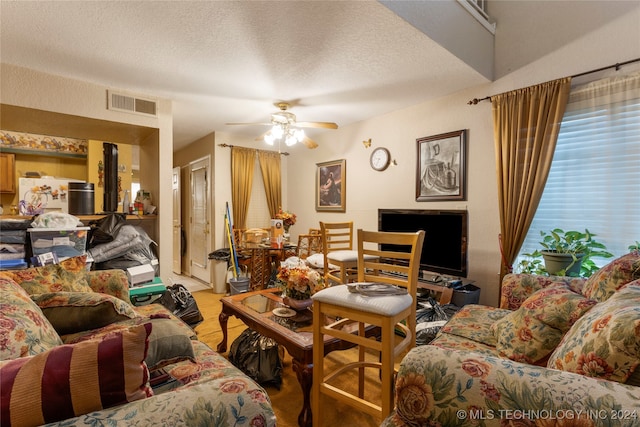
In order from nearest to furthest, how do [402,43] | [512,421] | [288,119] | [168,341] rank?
[512,421] → [168,341] → [402,43] → [288,119]

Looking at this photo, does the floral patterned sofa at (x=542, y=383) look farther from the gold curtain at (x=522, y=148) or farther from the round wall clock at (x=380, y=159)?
the round wall clock at (x=380, y=159)

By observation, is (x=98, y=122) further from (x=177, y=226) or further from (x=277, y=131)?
(x=177, y=226)

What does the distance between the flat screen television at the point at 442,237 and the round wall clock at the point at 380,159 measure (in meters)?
0.72

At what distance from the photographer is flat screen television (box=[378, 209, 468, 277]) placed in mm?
3055

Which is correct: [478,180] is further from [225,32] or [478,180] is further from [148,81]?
[148,81]

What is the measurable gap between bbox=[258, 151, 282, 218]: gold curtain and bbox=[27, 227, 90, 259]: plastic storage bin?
2985mm

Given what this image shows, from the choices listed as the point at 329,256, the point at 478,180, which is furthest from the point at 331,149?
the point at 478,180

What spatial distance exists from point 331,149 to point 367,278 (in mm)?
3167

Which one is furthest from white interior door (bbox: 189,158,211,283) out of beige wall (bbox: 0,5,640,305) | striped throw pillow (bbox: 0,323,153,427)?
striped throw pillow (bbox: 0,323,153,427)

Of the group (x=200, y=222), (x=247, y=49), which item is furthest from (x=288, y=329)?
(x=200, y=222)

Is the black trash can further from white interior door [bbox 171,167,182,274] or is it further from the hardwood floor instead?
white interior door [bbox 171,167,182,274]

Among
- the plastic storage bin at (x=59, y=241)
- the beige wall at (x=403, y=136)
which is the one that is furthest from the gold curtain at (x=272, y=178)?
the plastic storage bin at (x=59, y=241)

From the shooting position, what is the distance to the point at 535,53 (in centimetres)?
269

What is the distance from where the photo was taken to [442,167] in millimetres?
3275
